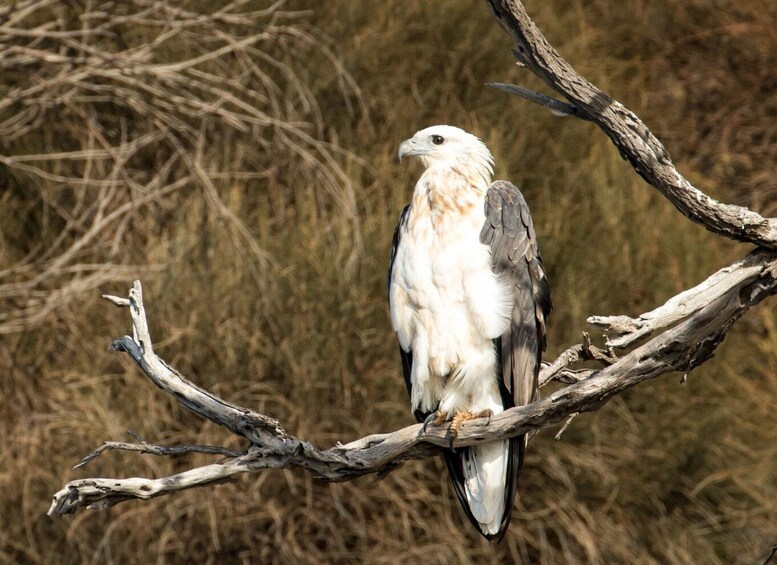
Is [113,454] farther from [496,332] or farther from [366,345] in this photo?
[496,332]

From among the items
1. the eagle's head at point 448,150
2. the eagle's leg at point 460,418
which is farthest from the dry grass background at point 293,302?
the eagle's leg at point 460,418

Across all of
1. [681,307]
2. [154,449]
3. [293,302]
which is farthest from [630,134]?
[293,302]

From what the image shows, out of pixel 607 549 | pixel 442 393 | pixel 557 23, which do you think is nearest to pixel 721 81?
pixel 557 23

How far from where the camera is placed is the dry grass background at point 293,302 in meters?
6.59

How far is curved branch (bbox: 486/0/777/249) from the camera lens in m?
3.23

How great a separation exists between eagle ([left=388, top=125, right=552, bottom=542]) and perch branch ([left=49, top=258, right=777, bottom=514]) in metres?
0.39

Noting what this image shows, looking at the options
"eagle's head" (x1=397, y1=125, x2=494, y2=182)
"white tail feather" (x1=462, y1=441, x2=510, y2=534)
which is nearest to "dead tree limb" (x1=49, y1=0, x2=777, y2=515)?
"white tail feather" (x1=462, y1=441, x2=510, y2=534)

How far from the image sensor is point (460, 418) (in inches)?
156

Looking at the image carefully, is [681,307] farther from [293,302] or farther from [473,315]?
[293,302]

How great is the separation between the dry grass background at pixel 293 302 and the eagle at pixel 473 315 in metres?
2.09

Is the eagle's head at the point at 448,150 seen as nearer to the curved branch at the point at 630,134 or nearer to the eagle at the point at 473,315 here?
the eagle at the point at 473,315

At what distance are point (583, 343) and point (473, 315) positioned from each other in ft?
2.25

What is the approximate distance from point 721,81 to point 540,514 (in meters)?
4.59

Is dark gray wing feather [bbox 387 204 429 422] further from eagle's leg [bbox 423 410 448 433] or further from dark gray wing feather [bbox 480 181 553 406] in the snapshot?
dark gray wing feather [bbox 480 181 553 406]
